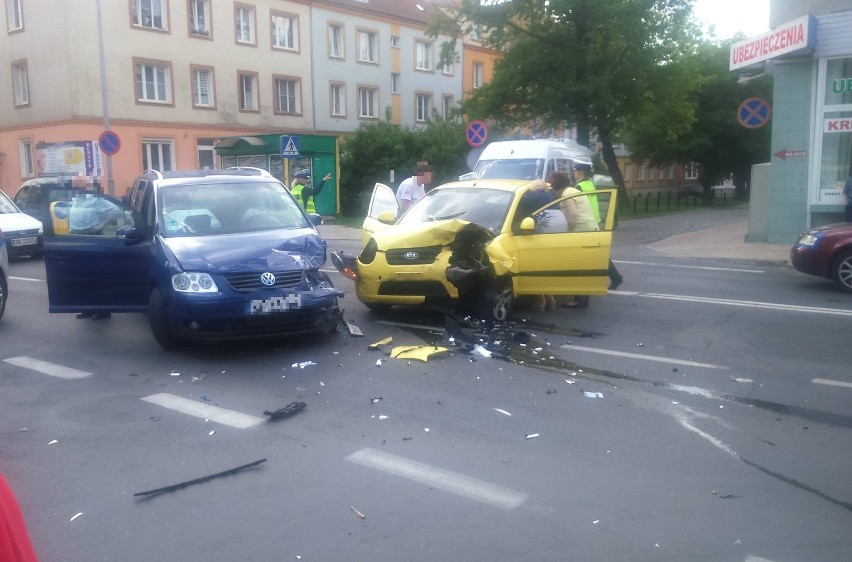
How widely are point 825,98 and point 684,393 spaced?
1450 cm

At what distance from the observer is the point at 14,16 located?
122ft

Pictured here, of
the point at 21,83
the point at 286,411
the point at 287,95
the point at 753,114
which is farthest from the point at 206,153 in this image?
the point at 286,411

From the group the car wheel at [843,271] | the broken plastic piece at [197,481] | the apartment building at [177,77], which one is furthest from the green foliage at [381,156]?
the broken plastic piece at [197,481]

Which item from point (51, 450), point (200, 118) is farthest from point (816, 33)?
point (200, 118)

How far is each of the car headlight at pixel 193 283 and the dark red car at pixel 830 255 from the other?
9.23 meters

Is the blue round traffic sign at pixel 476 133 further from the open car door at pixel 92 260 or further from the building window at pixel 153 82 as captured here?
the building window at pixel 153 82

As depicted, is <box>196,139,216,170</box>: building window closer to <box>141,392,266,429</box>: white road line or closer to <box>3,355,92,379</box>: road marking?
<box>3,355,92,379</box>: road marking

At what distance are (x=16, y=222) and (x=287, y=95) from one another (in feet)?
89.0

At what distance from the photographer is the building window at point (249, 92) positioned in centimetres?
4159

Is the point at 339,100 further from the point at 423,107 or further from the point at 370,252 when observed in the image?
the point at 370,252

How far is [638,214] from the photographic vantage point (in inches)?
1391

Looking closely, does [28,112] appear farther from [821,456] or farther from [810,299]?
[821,456]

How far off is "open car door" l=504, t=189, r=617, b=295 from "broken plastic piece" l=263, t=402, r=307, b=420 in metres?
4.18

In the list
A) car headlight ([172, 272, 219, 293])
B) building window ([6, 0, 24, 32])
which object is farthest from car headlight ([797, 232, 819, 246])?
building window ([6, 0, 24, 32])
